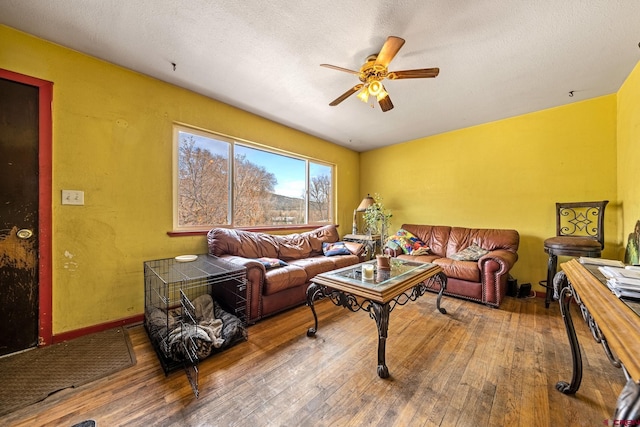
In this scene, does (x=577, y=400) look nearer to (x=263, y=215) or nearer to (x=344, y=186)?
(x=263, y=215)

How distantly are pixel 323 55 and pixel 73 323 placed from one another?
317 centimetres

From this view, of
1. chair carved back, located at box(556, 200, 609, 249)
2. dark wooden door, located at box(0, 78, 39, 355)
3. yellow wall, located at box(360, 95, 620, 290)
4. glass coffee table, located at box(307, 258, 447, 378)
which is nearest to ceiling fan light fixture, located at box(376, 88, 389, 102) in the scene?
glass coffee table, located at box(307, 258, 447, 378)

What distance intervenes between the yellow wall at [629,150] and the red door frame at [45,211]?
5078 mm

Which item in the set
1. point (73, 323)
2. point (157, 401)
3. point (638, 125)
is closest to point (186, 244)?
point (73, 323)

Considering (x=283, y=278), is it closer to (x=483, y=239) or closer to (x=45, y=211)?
(x=45, y=211)

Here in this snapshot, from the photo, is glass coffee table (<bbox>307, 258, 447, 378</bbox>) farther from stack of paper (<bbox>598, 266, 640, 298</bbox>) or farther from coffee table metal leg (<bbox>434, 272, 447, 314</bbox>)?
stack of paper (<bbox>598, 266, 640, 298</bbox>)

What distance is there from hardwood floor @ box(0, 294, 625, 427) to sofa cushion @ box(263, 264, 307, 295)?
15.1 inches

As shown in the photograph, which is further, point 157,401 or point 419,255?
point 419,255

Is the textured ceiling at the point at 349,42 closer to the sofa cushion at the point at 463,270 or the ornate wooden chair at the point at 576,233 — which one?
the ornate wooden chair at the point at 576,233

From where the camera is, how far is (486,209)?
11.8 feet

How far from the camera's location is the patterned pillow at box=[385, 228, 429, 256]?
12.0 feet

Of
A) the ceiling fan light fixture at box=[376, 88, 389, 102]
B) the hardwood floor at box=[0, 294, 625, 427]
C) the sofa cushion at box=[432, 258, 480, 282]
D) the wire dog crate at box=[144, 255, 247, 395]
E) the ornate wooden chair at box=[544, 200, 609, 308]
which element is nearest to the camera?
the hardwood floor at box=[0, 294, 625, 427]

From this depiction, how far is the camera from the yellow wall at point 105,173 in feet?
6.45

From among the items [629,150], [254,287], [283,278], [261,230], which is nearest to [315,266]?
[283,278]
